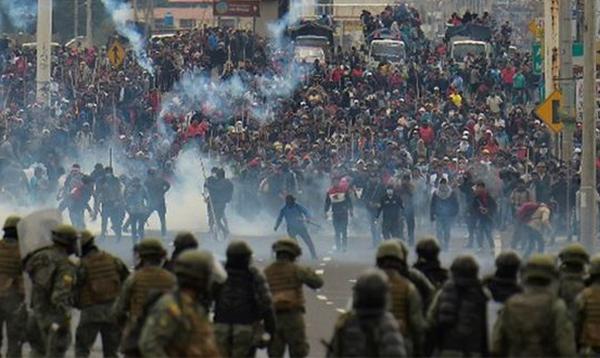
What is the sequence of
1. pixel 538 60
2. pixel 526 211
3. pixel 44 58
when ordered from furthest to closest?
pixel 44 58, pixel 538 60, pixel 526 211

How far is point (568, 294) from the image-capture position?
1691cm

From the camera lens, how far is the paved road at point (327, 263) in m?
24.0

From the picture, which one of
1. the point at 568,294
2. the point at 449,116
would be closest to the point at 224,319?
the point at 568,294

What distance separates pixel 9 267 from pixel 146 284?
3339mm

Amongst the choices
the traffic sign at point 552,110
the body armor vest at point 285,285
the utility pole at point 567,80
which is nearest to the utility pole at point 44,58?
the utility pole at point 567,80

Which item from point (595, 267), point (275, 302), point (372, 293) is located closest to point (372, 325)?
point (372, 293)

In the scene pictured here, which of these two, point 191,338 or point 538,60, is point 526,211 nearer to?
point 538,60

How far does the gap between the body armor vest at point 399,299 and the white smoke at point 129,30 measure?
4181 cm

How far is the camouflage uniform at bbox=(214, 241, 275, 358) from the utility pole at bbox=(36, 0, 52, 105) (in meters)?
36.1

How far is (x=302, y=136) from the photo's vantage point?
160ft

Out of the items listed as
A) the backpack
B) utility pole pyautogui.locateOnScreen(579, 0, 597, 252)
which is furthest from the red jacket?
the backpack

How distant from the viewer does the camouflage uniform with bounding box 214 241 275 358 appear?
1716 cm

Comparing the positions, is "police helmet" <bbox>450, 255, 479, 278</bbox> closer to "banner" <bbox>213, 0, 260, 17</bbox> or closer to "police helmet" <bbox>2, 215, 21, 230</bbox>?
"police helmet" <bbox>2, 215, 21, 230</bbox>

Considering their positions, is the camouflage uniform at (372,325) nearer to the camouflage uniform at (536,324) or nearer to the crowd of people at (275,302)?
the crowd of people at (275,302)
